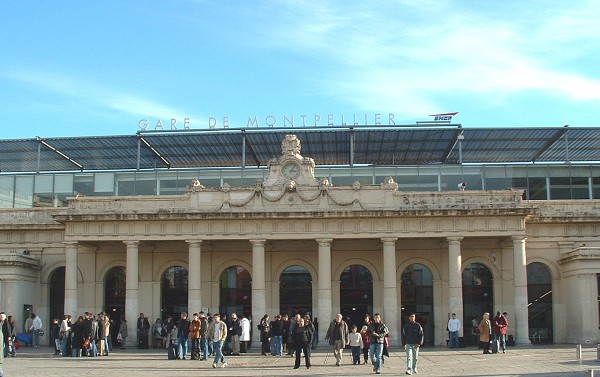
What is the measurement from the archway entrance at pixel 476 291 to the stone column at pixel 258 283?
493 inches

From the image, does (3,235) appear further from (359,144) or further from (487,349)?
(487,349)

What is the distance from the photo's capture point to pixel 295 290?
49531 millimetres

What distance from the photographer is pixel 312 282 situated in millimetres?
49188

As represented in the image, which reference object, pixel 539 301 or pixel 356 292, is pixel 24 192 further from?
pixel 539 301

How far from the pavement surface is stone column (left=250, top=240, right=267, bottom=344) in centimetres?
658

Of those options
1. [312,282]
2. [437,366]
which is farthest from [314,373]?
[312,282]

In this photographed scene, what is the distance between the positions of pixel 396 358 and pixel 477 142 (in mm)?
24011

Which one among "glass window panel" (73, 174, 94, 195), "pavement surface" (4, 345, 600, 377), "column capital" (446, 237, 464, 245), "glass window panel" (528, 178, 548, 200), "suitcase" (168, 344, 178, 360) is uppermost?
"glass window panel" (73, 174, 94, 195)

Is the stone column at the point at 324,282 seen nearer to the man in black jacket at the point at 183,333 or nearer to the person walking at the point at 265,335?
the person walking at the point at 265,335

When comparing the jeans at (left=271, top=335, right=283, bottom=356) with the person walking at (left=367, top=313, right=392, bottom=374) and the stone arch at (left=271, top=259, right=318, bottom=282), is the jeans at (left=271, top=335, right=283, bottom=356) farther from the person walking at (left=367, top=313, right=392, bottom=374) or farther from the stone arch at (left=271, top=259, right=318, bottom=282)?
the stone arch at (left=271, top=259, right=318, bottom=282)

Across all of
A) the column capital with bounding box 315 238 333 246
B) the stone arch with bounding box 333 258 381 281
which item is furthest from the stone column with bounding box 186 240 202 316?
the stone arch with bounding box 333 258 381 281

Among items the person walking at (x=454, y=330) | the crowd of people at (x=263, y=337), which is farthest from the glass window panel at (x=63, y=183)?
the person walking at (x=454, y=330)

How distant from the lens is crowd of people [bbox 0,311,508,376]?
1154 inches

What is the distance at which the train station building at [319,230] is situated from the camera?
4534 centimetres
